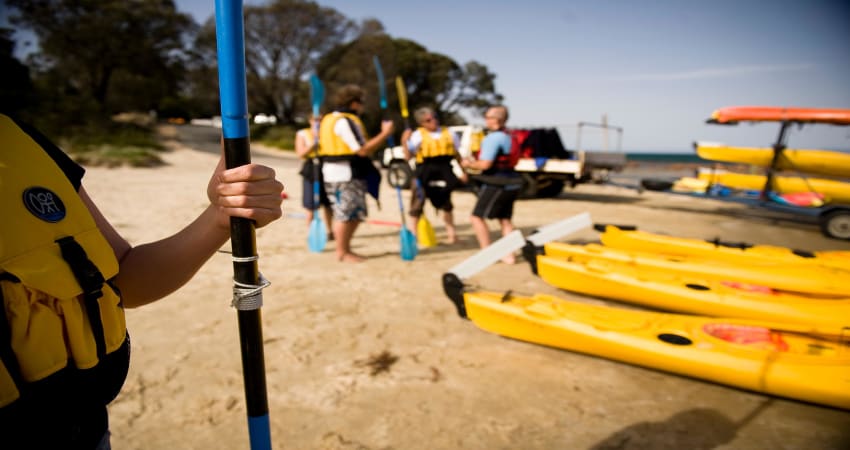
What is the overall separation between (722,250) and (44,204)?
4.83 metres

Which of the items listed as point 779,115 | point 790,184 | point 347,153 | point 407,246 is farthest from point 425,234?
point 790,184

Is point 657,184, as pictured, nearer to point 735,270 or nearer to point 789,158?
point 789,158

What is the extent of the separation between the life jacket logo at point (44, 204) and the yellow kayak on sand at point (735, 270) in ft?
11.7

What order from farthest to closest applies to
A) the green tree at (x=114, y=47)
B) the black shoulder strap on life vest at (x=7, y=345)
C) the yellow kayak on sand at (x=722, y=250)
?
1. the green tree at (x=114, y=47)
2. the yellow kayak on sand at (x=722, y=250)
3. the black shoulder strap on life vest at (x=7, y=345)

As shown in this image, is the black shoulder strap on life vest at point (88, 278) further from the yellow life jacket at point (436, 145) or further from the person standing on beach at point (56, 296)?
the yellow life jacket at point (436, 145)

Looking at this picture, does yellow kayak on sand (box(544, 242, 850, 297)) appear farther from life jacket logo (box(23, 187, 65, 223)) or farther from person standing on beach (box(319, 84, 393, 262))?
life jacket logo (box(23, 187, 65, 223))

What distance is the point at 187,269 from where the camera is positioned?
1.12 meters

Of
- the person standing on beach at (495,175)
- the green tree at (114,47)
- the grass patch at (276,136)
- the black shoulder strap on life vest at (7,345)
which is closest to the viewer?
the black shoulder strap on life vest at (7,345)

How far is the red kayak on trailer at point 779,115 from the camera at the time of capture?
20.3ft

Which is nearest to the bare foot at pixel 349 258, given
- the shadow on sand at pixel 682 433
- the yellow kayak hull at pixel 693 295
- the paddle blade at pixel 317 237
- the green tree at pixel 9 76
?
the paddle blade at pixel 317 237

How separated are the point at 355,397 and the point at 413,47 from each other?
3839cm

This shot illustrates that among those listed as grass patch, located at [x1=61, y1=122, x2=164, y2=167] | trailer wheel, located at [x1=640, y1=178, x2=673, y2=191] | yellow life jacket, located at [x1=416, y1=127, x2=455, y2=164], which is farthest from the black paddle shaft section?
grass patch, located at [x1=61, y1=122, x2=164, y2=167]

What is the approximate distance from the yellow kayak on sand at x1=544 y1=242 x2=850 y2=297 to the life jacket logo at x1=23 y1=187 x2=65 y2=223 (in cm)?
357

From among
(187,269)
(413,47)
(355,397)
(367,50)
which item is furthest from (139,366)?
(413,47)
